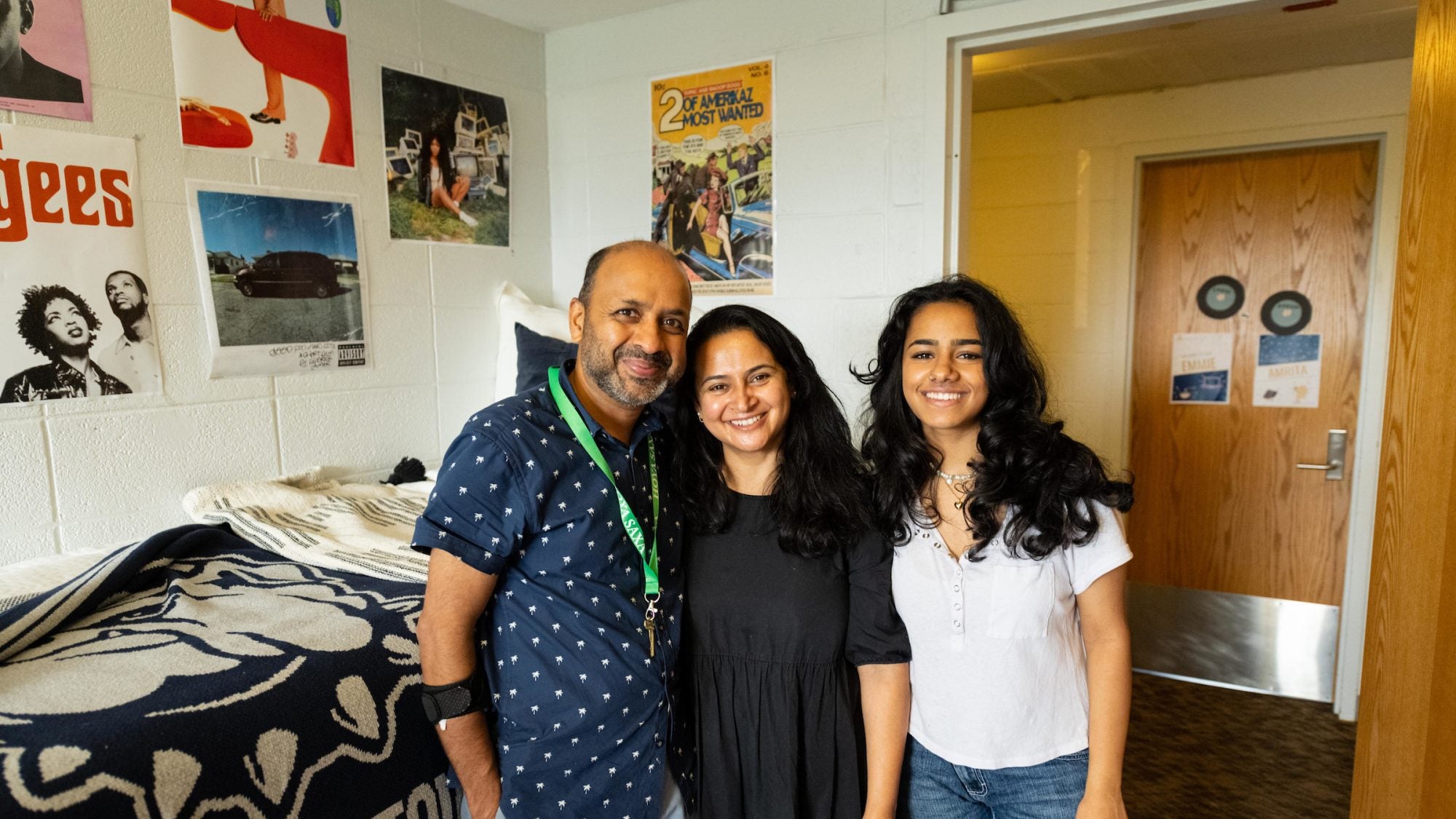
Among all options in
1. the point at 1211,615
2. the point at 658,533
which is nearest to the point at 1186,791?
the point at 1211,615

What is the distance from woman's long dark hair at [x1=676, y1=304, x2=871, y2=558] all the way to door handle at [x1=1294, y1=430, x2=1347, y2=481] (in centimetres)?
278

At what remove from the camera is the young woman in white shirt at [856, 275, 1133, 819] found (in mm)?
1301

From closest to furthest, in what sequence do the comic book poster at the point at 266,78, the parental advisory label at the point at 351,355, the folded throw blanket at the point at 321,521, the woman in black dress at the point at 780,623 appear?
the woman in black dress at the point at 780,623 < the folded throw blanket at the point at 321,521 < the comic book poster at the point at 266,78 < the parental advisory label at the point at 351,355

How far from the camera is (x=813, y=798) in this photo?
4.62 feet

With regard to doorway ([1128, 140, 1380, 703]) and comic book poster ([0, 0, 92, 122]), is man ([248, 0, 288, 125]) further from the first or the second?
doorway ([1128, 140, 1380, 703])

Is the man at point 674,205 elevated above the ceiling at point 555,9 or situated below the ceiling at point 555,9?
below

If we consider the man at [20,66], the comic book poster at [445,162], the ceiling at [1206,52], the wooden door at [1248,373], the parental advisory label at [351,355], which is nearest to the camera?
the man at [20,66]

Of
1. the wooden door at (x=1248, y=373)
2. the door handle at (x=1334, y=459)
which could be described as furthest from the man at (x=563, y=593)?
the door handle at (x=1334, y=459)

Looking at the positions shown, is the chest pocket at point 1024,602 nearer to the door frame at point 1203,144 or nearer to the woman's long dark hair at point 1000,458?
the woman's long dark hair at point 1000,458

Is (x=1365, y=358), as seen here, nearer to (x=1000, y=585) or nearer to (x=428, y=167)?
(x=1000, y=585)

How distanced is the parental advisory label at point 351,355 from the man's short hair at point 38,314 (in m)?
0.67

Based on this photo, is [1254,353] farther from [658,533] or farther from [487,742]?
[487,742]

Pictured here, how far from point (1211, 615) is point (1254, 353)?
1117mm

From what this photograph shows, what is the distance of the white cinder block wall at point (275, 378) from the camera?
75.9 inches
